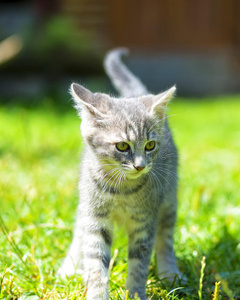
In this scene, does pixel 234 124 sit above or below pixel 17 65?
below

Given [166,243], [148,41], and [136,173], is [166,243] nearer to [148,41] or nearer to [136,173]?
[136,173]

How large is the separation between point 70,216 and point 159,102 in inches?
56.4

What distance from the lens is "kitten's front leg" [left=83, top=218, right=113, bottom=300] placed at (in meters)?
2.49

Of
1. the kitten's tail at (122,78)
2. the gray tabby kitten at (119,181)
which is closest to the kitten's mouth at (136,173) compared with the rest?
the gray tabby kitten at (119,181)

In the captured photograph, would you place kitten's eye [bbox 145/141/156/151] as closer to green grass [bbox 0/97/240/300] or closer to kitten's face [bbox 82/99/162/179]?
kitten's face [bbox 82/99/162/179]

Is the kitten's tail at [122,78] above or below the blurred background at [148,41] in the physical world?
below

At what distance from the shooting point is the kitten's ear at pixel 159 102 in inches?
102

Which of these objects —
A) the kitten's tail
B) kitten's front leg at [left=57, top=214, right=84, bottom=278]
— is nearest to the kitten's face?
kitten's front leg at [left=57, top=214, right=84, bottom=278]

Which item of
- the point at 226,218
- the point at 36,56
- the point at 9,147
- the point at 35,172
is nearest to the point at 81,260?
the point at 226,218

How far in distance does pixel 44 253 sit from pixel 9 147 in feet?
8.43

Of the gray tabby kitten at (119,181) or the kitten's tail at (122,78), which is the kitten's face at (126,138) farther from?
the kitten's tail at (122,78)

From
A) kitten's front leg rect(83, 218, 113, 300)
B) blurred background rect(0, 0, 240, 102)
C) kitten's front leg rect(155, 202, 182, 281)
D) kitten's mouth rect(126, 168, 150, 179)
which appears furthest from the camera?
blurred background rect(0, 0, 240, 102)

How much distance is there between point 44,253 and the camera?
119 inches

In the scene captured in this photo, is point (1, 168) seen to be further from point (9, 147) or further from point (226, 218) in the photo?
point (226, 218)
